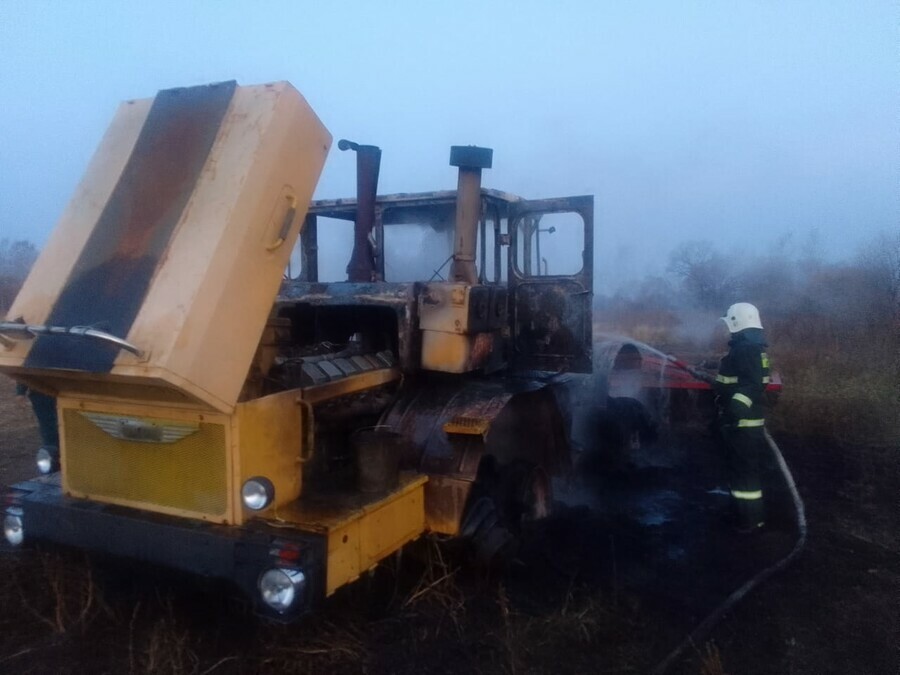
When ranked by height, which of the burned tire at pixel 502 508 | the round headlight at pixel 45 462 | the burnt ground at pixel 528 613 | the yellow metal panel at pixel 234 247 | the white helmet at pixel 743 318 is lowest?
the burnt ground at pixel 528 613

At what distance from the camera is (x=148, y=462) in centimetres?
351

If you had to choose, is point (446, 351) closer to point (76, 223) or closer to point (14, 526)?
point (76, 223)

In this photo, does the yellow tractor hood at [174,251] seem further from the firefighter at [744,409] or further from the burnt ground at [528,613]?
the firefighter at [744,409]

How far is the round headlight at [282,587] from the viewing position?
9.80 ft

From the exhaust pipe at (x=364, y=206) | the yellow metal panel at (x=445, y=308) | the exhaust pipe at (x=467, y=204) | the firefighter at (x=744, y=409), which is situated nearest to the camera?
the yellow metal panel at (x=445, y=308)

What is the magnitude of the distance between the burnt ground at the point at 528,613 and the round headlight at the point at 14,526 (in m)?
0.24

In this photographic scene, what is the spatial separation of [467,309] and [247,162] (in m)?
1.70

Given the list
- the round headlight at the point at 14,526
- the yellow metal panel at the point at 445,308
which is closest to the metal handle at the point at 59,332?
the round headlight at the point at 14,526

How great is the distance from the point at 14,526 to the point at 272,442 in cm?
162

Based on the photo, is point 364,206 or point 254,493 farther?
point 364,206

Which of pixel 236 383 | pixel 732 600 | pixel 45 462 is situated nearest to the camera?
pixel 236 383

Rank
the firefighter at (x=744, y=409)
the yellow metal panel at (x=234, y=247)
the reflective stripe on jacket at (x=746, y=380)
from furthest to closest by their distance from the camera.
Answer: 1. the reflective stripe on jacket at (x=746, y=380)
2. the firefighter at (x=744, y=409)
3. the yellow metal panel at (x=234, y=247)

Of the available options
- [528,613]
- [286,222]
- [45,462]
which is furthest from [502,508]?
[45,462]

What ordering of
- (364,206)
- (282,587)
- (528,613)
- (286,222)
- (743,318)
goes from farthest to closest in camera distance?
(743,318) → (364,206) → (528,613) → (286,222) → (282,587)
